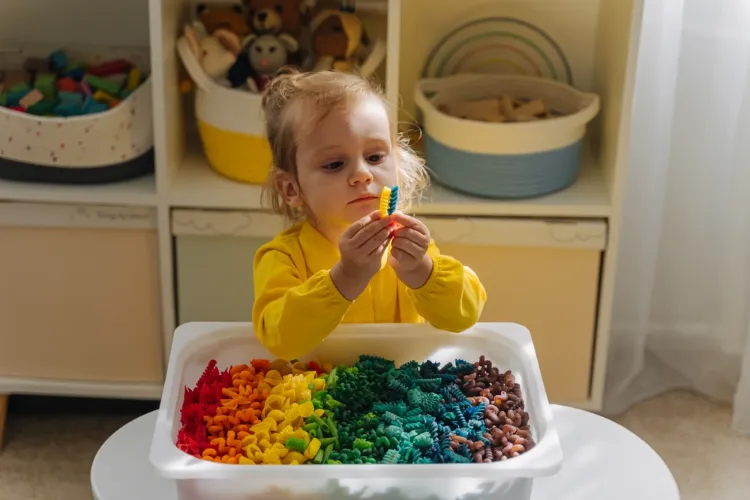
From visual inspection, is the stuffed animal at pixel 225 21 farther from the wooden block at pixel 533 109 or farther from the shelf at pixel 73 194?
the wooden block at pixel 533 109

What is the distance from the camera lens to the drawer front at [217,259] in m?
1.59

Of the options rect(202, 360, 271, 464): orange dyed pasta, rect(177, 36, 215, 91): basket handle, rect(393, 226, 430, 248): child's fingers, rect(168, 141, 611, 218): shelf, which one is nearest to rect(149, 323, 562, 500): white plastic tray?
rect(202, 360, 271, 464): orange dyed pasta

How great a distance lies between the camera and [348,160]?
3.64 feet

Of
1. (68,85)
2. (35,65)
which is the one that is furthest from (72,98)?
(35,65)

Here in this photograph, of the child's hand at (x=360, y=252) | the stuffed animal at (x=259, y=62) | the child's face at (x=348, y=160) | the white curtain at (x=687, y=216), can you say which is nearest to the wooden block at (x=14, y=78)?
the stuffed animal at (x=259, y=62)

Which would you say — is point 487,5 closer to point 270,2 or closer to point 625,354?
point 270,2

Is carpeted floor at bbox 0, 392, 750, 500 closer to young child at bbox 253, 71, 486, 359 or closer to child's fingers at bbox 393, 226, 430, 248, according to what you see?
young child at bbox 253, 71, 486, 359

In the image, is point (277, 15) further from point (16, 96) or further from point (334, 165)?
point (334, 165)

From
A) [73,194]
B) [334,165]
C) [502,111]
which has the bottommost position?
[73,194]

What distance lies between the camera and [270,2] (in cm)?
169

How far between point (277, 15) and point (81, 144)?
0.39 metres

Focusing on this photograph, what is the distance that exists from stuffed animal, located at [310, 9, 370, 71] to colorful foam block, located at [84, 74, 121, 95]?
0.33 metres

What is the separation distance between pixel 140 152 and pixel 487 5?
67 centimetres

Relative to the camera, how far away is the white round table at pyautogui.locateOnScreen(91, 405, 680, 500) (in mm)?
1167
